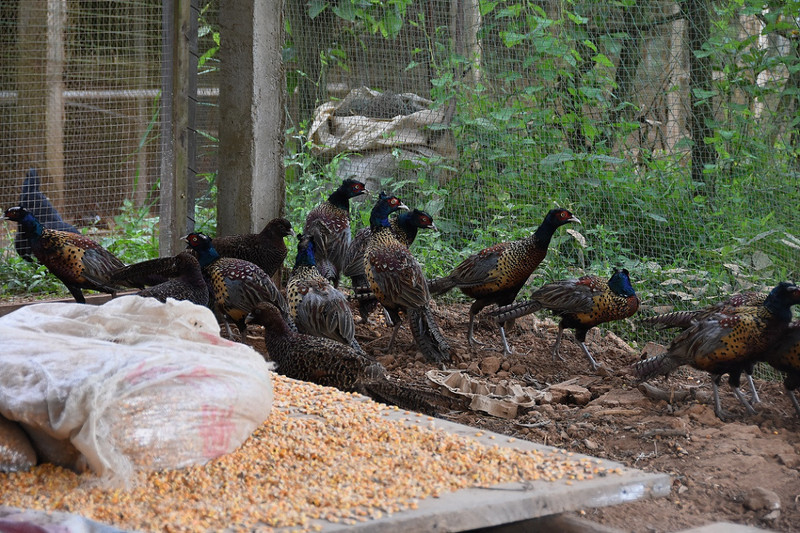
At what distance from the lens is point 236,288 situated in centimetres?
616

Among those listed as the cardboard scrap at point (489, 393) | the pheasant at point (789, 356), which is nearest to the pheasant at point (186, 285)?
the cardboard scrap at point (489, 393)

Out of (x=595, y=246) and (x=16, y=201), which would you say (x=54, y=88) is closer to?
(x=16, y=201)

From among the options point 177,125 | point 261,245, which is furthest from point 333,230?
point 177,125

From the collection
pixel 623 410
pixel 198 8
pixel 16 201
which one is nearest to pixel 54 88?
pixel 16 201

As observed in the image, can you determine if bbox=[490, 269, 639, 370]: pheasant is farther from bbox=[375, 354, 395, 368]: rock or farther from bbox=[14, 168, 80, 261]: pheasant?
bbox=[14, 168, 80, 261]: pheasant

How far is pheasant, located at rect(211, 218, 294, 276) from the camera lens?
22.8 feet

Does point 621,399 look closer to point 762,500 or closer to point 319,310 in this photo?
point 762,500

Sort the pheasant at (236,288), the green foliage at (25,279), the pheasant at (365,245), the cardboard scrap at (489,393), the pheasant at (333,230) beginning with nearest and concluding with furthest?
the cardboard scrap at (489,393) < the pheasant at (236,288) < the pheasant at (365,245) < the pheasant at (333,230) < the green foliage at (25,279)

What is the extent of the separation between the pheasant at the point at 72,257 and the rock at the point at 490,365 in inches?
113

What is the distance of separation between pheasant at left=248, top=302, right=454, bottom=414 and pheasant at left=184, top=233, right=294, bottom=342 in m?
0.74

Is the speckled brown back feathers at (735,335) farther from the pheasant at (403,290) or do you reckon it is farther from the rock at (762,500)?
the pheasant at (403,290)

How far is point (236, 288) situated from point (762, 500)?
3.83 meters

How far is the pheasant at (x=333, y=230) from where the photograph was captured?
23.4 feet

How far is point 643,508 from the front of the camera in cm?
335
